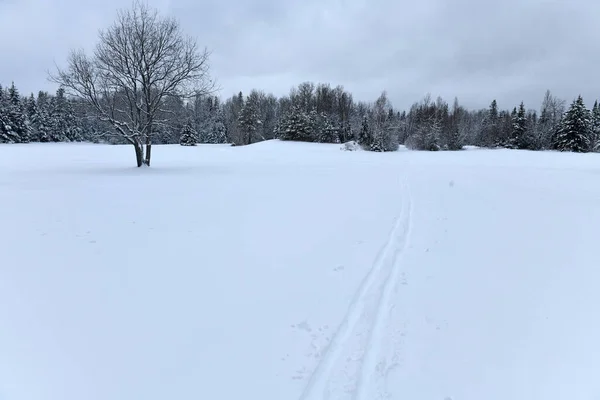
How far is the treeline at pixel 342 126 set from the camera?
1752 inches

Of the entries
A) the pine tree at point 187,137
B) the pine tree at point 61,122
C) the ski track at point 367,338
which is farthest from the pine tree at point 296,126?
the ski track at point 367,338

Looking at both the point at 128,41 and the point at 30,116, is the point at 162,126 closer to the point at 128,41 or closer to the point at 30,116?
the point at 128,41

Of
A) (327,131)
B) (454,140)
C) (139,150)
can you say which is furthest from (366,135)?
(139,150)

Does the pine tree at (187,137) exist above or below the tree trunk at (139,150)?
above

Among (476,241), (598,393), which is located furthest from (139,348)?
(476,241)

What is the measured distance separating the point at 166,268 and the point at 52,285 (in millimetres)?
1444

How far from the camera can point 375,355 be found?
3188mm

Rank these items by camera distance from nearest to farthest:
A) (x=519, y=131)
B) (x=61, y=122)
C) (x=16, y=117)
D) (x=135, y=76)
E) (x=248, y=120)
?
(x=135, y=76)
(x=16, y=117)
(x=519, y=131)
(x=248, y=120)
(x=61, y=122)

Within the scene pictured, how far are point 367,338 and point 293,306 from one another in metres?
1.05

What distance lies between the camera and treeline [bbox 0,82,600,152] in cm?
4450

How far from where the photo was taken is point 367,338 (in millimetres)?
3445

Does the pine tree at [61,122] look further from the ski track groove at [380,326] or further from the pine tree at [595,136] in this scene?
the pine tree at [595,136]

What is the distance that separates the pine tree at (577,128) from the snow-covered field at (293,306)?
44276mm

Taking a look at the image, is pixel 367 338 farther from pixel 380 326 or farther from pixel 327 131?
pixel 327 131
